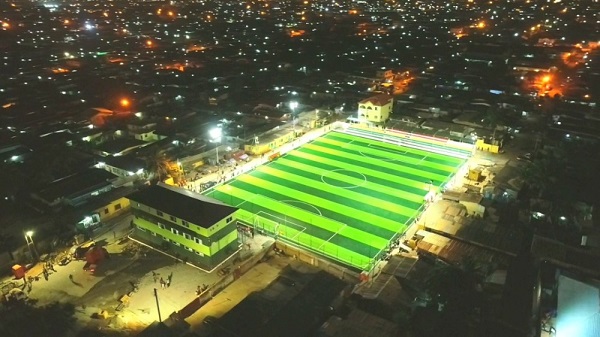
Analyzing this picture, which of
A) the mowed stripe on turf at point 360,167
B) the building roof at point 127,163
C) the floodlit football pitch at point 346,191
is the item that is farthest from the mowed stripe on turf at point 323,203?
the building roof at point 127,163

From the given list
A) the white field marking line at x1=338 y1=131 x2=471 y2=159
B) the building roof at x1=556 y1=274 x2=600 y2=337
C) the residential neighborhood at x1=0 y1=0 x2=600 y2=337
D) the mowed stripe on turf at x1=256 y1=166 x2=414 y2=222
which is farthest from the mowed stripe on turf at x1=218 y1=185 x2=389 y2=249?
the white field marking line at x1=338 y1=131 x2=471 y2=159

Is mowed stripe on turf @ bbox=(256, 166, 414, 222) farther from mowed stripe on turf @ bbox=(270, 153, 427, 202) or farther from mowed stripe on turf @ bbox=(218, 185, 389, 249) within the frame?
mowed stripe on turf @ bbox=(218, 185, 389, 249)

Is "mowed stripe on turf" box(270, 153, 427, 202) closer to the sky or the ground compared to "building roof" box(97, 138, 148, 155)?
closer to the ground

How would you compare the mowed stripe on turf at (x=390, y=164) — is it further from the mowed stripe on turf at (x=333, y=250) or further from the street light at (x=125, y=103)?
the street light at (x=125, y=103)

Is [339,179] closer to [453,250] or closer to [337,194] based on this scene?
[337,194]

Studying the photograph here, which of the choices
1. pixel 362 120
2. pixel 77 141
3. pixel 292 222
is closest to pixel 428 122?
pixel 362 120

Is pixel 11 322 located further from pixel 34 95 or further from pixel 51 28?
pixel 51 28
